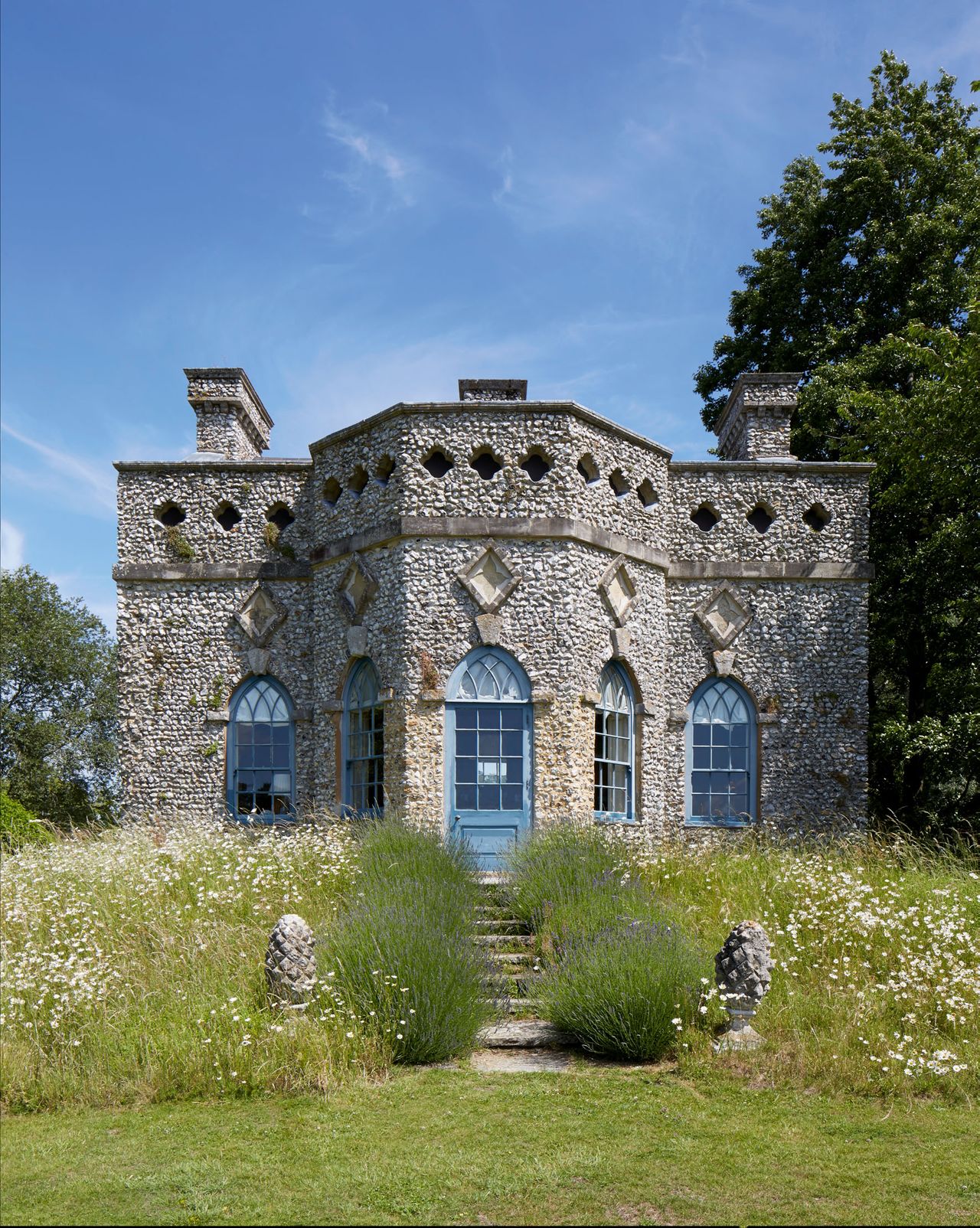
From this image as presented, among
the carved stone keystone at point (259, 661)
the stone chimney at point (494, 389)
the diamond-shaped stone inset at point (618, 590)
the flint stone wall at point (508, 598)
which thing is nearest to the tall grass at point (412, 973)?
the flint stone wall at point (508, 598)

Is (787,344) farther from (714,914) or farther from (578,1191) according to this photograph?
(578,1191)

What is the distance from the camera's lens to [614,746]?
1423 centimetres

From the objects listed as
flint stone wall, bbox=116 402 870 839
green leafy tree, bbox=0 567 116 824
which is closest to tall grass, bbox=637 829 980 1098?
flint stone wall, bbox=116 402 870 839

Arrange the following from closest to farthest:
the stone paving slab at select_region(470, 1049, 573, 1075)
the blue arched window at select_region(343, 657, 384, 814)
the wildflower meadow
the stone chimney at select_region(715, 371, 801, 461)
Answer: the wildflower meadow, the stone paving slab at select_region(470, 1049, 573, 1075), the blue arched window at select_region(343, 657, 384, 814), the stone chimney at select_region(715, 371, 801, 461)

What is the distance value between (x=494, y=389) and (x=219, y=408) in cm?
477

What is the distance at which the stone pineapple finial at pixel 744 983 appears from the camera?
8031 millimetres

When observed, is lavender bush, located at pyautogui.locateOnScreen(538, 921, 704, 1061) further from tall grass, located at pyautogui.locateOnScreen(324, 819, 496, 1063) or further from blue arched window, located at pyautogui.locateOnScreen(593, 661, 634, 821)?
blue arched window, located at pyautogui.locateOnScreen(593, 661, 634, 821)

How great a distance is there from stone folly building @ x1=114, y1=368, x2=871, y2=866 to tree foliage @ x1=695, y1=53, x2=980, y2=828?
179 cm

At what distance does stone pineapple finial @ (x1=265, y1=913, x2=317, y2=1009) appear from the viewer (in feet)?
25.7

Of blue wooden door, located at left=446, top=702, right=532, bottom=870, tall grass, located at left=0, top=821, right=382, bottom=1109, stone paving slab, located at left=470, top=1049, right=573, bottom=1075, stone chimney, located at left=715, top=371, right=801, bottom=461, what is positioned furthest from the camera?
stone chimney, located at left=715, top=371, right=801, bottom=461

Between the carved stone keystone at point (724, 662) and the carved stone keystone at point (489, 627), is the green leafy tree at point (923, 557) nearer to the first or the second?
the carved stone keystone at point (724, 662)

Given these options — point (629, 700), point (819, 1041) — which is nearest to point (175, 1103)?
point (819, 1041)

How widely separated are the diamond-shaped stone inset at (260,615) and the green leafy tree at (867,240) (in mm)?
10913

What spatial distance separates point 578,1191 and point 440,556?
8.93 meters
